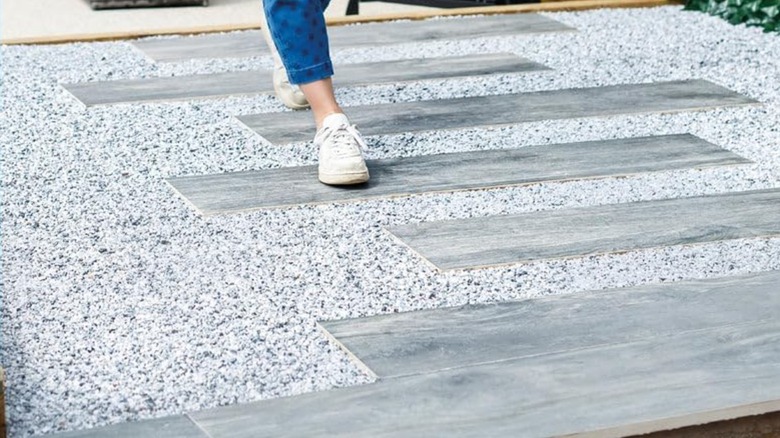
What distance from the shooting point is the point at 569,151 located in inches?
96.8

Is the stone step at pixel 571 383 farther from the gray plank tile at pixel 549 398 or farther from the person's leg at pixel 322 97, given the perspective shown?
the person's leg at pixel 322 97

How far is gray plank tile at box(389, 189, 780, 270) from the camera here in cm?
193

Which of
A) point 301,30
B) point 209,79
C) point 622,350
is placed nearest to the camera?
point 622,350

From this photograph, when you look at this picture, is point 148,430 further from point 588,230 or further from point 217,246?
point 588,230

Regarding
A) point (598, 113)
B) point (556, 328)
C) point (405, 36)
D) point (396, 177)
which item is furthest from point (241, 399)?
point (405, 36)

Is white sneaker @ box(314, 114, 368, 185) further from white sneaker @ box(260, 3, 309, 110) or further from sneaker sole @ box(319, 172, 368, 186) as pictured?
white sneaker @ box(260, 3, 309, 110)

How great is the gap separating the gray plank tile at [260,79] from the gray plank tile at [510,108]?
8.5 inches

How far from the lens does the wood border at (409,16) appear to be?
3324 mm

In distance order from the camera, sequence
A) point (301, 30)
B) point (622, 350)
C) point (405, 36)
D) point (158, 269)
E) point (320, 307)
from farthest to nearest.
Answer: point (405, 36) < point (301, 30) < point (158, 269) < point (320, 307) < point (622, 350)

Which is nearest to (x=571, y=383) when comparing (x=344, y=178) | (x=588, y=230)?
(x=588, y=230)

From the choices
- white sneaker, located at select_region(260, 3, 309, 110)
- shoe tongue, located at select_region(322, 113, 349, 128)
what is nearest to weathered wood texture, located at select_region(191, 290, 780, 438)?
shoe tongue, located at select_region(322, 113, 349, 128)

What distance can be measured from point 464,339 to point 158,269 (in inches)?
19.6

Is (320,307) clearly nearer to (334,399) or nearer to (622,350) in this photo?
(334,399)

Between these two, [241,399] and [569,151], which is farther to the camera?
[569,151]
